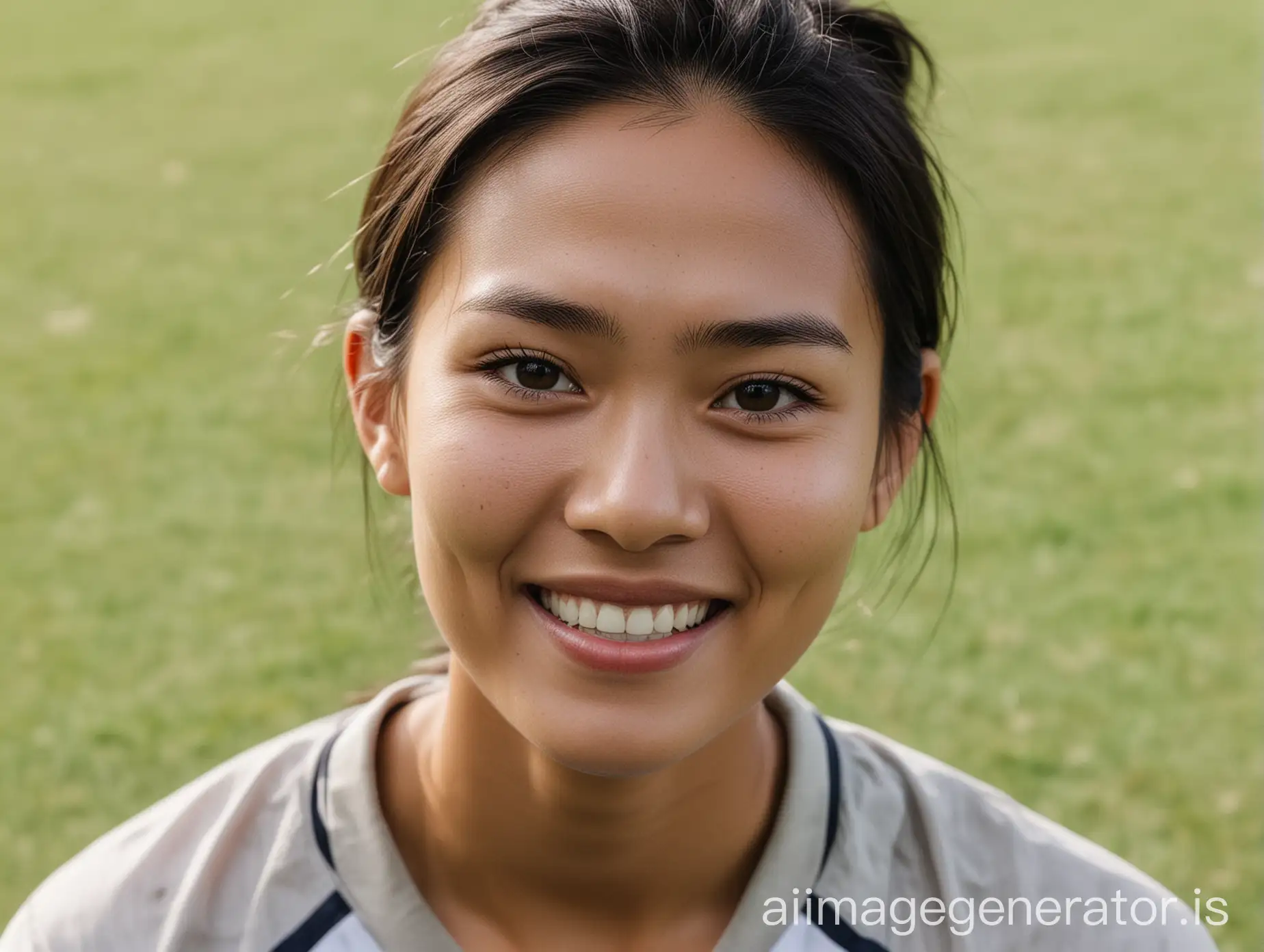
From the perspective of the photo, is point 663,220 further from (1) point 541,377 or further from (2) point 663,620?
(2) point 663,620

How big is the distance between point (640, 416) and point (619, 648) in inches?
10.8

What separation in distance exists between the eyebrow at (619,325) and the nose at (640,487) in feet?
0.31

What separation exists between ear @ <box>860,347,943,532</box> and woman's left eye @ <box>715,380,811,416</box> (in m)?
0.27

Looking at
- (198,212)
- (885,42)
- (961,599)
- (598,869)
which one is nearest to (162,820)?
(598,869)

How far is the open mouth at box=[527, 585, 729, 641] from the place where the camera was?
6.25ft

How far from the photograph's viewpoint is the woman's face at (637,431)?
187 cm

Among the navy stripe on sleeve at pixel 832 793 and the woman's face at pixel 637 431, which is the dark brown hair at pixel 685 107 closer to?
the woman's face at pixel 637 431

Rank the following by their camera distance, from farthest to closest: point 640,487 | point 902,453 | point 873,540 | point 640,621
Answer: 1. point 873,540
2. point 902,453
3. point 640,621
4. point 640,487

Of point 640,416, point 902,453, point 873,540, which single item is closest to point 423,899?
point 640,416

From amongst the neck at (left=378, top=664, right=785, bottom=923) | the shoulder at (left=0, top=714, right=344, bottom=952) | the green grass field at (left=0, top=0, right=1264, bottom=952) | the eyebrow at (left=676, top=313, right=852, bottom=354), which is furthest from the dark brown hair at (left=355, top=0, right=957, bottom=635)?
the green grass field at (left=0, top=0, right=1264, bottom=952)

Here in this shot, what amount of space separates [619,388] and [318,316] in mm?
5346

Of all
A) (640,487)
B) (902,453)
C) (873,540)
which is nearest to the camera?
(640,487)

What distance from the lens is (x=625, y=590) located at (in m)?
1.89

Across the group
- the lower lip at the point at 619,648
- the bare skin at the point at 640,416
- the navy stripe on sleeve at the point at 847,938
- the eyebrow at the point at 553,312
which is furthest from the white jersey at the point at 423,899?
the eyebrow at the point at 553,312
